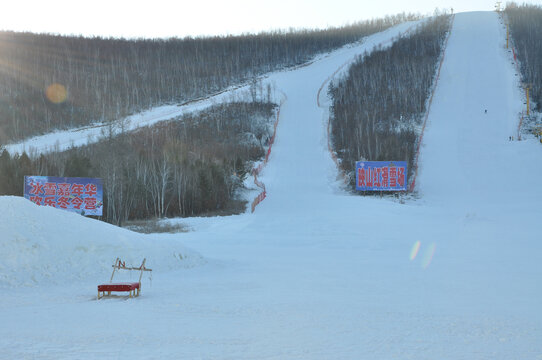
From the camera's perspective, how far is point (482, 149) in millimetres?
39438

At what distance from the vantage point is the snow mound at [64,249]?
11.1m

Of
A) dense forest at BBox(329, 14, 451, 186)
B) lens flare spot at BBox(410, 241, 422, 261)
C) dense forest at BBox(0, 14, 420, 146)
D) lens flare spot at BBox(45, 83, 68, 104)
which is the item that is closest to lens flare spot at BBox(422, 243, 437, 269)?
lens flare spot at BBox(410, 241, 422, 261)

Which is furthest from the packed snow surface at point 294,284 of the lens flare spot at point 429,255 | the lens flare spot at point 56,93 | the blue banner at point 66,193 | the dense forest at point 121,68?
the lens flare spot at point 56,93

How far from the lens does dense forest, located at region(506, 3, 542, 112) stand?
2098 inches

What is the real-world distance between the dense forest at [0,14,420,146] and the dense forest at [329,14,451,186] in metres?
20.5

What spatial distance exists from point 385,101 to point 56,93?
49.2m

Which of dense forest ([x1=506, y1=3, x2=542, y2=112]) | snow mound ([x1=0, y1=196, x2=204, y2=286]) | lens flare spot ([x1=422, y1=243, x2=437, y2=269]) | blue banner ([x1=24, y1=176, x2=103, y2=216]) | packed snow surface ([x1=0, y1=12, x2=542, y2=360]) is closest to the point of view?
packed snow surface ([x1=0, y1=12, x2=542, y2=360])

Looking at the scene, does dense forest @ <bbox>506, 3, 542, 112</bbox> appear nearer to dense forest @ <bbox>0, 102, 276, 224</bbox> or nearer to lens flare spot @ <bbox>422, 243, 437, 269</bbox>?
dense forest @ <bbox>0, 102, 276, 224</bbox>

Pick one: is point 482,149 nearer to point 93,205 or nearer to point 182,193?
point 182,193

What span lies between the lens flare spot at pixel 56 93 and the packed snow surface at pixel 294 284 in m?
53.1

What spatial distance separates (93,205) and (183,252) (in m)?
9.70

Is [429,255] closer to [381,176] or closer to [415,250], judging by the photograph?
[415,250]

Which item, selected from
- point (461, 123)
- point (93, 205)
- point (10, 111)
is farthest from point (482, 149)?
point (10, 111)

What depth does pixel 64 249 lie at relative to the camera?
1203 cm
